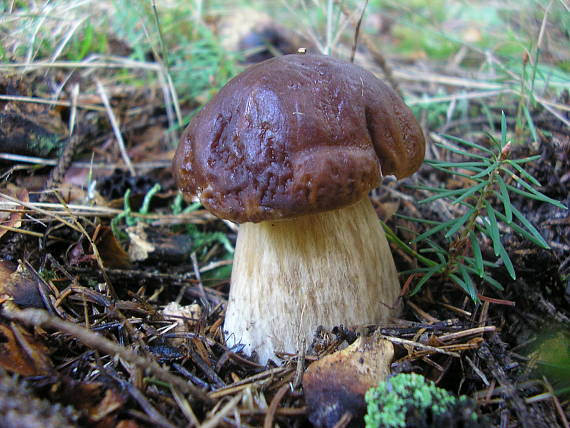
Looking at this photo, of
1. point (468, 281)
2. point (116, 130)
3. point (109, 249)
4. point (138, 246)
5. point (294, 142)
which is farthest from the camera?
point (116, 130)

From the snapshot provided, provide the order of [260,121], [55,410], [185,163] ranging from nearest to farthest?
[55,410]
[260,121]
[185,163]

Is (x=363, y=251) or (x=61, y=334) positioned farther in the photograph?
(x=363, y=251)

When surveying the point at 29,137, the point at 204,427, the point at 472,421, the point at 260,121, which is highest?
the point at 260,121

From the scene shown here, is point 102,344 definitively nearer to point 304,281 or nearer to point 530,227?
point 304,281

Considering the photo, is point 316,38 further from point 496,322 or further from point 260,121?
point 496,322

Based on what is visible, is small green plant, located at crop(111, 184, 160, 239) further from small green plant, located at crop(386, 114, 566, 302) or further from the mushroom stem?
small green plant, located at crop(386, 114, 566, 302)

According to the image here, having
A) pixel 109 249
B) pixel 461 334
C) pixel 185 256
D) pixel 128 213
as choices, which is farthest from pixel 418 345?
pixel 128 213

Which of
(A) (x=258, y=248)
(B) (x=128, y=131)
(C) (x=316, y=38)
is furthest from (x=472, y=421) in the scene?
(B) (x=128, y=131)
